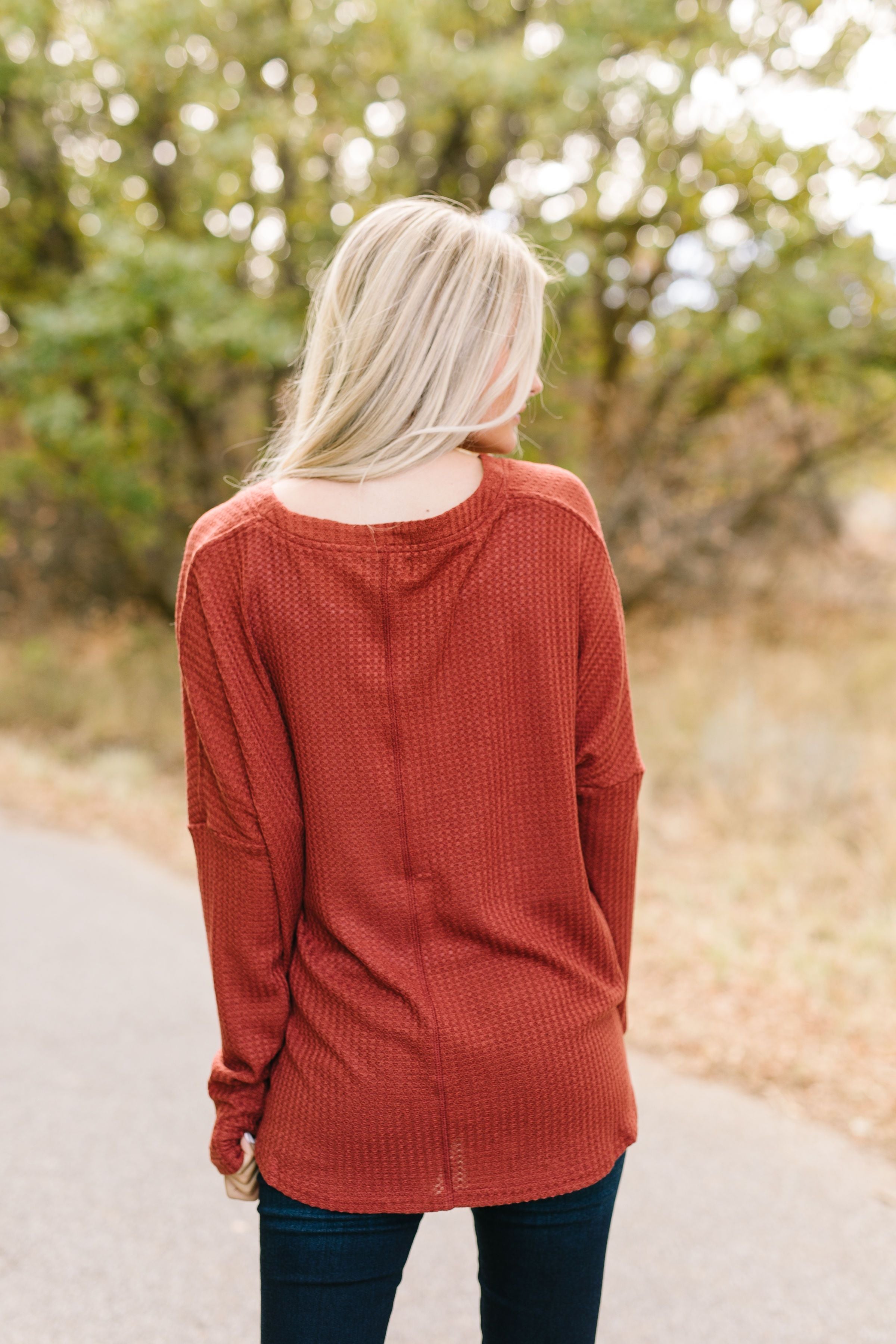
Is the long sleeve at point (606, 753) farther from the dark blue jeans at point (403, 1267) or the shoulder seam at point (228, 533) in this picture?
the shoulder seam at point (228, 533)

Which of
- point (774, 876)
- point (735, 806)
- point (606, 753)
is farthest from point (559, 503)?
point (735, 806)

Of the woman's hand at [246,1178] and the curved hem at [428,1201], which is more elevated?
the curved hem at [428,1201]

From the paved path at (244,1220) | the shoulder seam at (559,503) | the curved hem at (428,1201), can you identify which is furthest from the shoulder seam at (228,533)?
the paved path at (244,1220)

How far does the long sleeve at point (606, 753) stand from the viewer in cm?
131

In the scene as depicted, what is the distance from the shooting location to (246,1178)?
132cm

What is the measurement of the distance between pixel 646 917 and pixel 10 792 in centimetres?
436

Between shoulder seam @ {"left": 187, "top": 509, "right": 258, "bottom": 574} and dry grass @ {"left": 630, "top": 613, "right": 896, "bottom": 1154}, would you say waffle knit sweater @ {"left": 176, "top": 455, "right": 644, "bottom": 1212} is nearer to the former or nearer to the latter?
shoulder seam @ {"left": 187, "top": 509, "right": 258, "bottom": 574}

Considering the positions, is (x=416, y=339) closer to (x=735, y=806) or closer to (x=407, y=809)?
(x=407, y=809)

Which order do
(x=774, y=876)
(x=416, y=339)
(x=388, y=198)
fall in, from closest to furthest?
1. (x=416, y=339)
2. (x=774, y=876)
3. (x=388, y=198)

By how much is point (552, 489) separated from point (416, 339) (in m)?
0.24

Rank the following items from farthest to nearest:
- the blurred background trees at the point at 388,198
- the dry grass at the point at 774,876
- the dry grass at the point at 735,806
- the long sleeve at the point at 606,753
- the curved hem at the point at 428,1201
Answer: the blurred background trees at the point at 388,198 → the dry grass at the point at 735,806 → the dry grass at the point at 774,876 → the long sleeve at the point at 606,753 → the curved hem at the point at 428,1201

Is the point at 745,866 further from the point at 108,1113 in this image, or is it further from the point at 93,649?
the point at 93,649

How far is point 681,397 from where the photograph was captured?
1083 cm

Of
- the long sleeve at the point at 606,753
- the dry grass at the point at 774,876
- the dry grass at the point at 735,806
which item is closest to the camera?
the long sleeve at the point at 606,753
